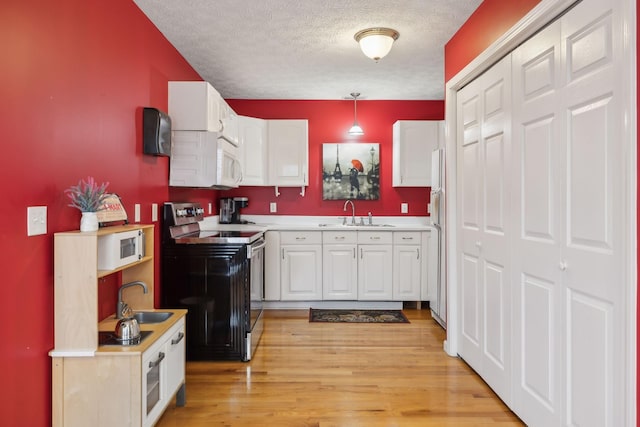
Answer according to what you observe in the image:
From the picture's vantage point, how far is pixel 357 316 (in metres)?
4.31

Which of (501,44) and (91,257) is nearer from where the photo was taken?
(91,257)

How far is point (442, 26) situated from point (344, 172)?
7.56 ft

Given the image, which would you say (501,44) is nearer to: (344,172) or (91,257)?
(91,257)

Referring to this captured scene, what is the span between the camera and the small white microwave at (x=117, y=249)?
191cm

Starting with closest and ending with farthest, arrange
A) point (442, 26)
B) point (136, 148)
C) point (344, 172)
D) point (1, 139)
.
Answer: point (1, 139), point (136, 148), point (442, 26), point (344, 172)

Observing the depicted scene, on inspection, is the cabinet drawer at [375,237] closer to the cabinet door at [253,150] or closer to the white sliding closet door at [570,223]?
the cabinet door at [253,150]

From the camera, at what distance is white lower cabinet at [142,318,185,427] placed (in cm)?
188

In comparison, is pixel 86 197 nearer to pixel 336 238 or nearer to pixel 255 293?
pixel 255 293

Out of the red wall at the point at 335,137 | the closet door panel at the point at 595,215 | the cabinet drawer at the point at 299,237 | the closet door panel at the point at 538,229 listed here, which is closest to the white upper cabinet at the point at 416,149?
the red wall at the point at 335,137

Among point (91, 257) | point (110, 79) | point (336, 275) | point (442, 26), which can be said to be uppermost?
point (442, 26)

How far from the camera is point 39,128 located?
1.71 m

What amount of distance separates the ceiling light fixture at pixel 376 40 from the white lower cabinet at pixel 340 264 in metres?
2.04

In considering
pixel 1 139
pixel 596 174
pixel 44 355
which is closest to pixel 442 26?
pixel 596 174

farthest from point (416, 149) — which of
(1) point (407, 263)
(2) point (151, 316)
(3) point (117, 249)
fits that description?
(3) point (117, 249)
